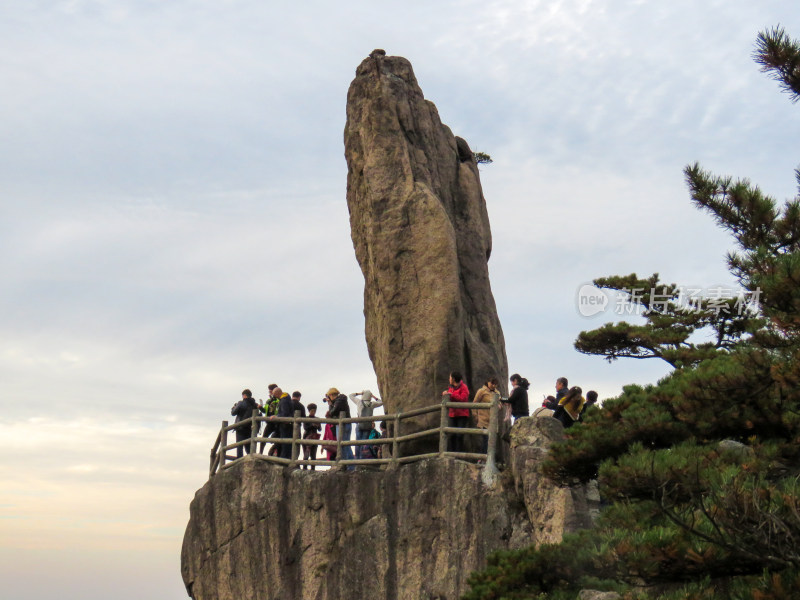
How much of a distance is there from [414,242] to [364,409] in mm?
3737

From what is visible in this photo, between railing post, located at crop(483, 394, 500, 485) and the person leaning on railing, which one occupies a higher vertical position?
the person leaning on railing

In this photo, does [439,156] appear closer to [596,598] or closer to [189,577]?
[189,577]

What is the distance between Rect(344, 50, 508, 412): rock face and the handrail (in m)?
1.51

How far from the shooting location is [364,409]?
66.2 ft

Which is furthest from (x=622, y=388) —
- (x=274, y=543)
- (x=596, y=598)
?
(x=274, y=543)

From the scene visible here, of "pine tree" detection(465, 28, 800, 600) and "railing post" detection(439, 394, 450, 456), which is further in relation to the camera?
"railing post" detection(439, 394, 450, 456)

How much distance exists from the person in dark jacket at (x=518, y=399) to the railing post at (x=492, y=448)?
645 millimetres

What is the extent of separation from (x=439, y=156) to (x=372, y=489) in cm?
828

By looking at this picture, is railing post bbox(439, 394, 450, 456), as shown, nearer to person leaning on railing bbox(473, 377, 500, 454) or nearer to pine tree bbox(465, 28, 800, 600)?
person leaning on railing bbox(473, 377, 500, 454)

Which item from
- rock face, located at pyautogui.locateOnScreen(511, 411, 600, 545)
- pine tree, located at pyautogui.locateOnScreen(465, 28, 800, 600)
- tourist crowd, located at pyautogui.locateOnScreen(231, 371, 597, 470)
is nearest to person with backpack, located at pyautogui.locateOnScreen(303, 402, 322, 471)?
tourist crowd, located at pyautogui.locateOnScreen(231, 371, 597, 470)

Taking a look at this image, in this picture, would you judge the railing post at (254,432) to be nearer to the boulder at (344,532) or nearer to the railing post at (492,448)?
the boulder at (344,532)

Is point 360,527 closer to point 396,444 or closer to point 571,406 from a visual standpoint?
point 396,444

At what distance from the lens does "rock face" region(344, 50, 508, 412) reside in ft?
68.8

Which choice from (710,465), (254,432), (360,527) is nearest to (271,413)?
(254,432)
